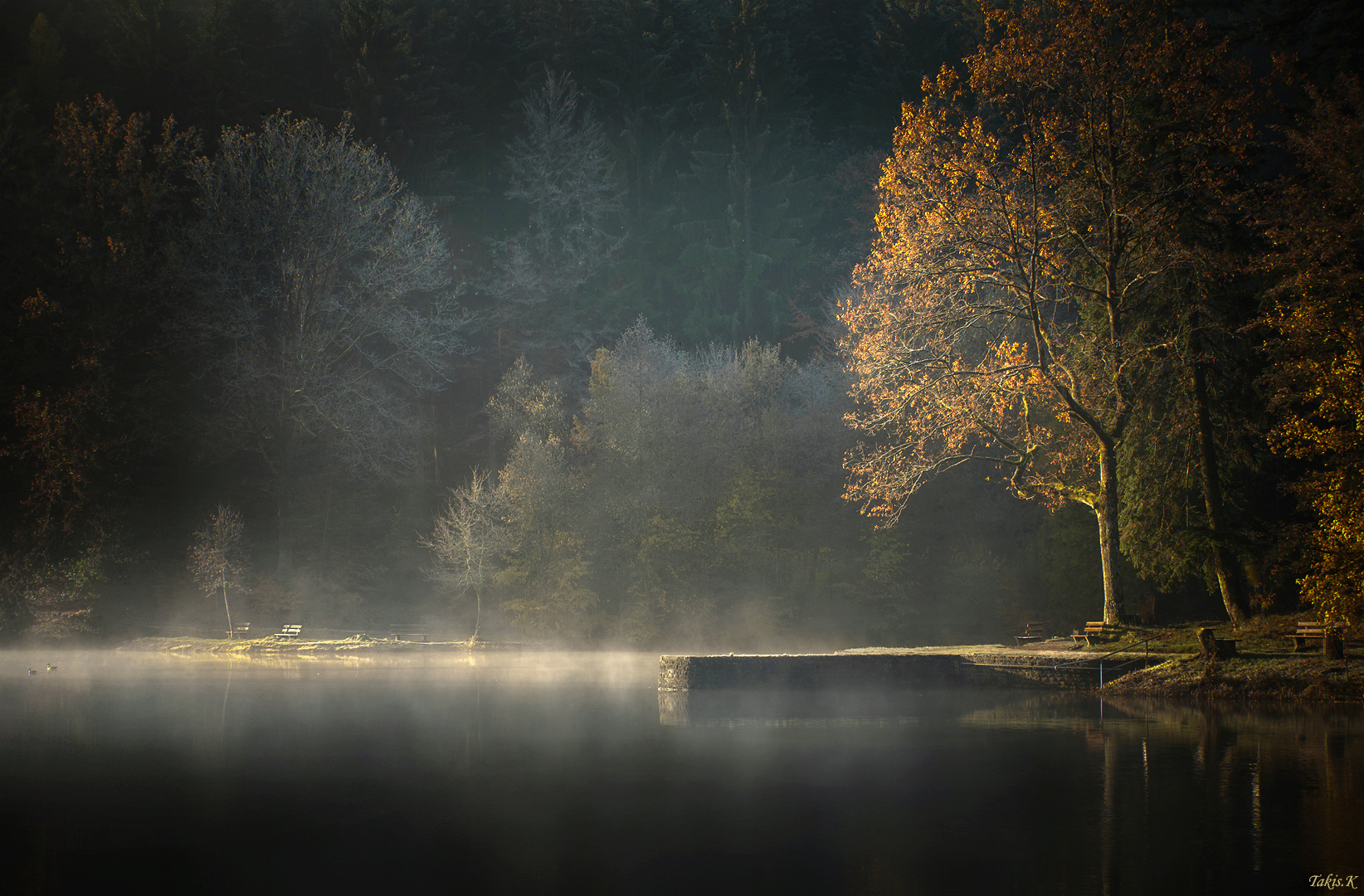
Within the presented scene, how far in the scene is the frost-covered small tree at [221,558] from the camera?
134 feet

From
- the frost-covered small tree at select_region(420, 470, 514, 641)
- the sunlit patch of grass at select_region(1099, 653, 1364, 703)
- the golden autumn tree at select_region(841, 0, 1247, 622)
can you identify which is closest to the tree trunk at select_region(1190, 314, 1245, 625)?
the golden autumn tree at select_region(841, 0, 1247, 622)

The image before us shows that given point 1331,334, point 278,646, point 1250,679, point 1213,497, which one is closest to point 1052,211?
point 1331,334

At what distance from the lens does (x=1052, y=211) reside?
25.2m

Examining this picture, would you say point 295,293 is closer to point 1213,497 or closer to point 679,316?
point 679,316

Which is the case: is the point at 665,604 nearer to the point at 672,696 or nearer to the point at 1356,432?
the point at 672,696

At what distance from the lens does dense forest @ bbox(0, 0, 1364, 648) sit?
2481 cm

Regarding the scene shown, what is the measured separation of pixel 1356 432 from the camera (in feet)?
63.2

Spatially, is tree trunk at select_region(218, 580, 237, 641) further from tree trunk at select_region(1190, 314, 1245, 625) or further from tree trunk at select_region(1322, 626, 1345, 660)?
tree trunk at select_region(1322, 626, 1345, 660)

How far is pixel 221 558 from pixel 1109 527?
33.1 m

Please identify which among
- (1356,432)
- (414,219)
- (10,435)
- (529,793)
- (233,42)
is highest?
(233,42)

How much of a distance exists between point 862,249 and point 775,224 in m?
7.21

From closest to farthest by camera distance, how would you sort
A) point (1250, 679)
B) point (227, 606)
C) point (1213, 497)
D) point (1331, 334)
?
point (1331, 334)
point (1250, 679)
point (1213, 497)
point (227, 606)

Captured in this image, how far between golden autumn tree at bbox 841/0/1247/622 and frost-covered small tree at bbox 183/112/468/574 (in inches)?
1023

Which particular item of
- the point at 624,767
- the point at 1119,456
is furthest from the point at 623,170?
the point at 624,767
